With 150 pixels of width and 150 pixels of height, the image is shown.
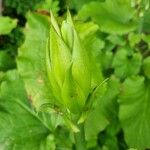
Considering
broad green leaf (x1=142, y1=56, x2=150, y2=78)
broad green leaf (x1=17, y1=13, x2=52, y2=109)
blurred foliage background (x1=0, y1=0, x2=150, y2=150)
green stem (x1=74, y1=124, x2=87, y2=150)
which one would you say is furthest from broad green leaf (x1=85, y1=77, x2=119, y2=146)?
green stem (x1=74, y1=124, x2=87, y2=150)

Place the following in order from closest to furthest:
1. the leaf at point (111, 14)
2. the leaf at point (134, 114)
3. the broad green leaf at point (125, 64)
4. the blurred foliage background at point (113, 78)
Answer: the blurred foliage background at point (113, 78)
the leaf at point (134, 114)
the broad green leaf at point (125, 64)
the leaf at point (111, 14)

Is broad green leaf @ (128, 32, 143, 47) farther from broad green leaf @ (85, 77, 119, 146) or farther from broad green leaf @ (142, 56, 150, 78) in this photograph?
broad green leaf @ (85, 77, 119, 146)

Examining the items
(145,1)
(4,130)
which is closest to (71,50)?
(4,130)

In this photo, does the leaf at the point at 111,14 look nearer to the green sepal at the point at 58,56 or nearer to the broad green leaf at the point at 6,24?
the broad green leaf at the point at 6,24

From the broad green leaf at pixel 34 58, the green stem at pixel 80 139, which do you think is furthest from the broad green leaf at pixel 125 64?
the green stem at pixel 80 139

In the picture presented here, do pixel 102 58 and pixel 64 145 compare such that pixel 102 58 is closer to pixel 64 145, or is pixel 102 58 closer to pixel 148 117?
pixel 148 117

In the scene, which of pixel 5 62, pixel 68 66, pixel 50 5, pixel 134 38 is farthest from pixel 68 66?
pixel 50 5
